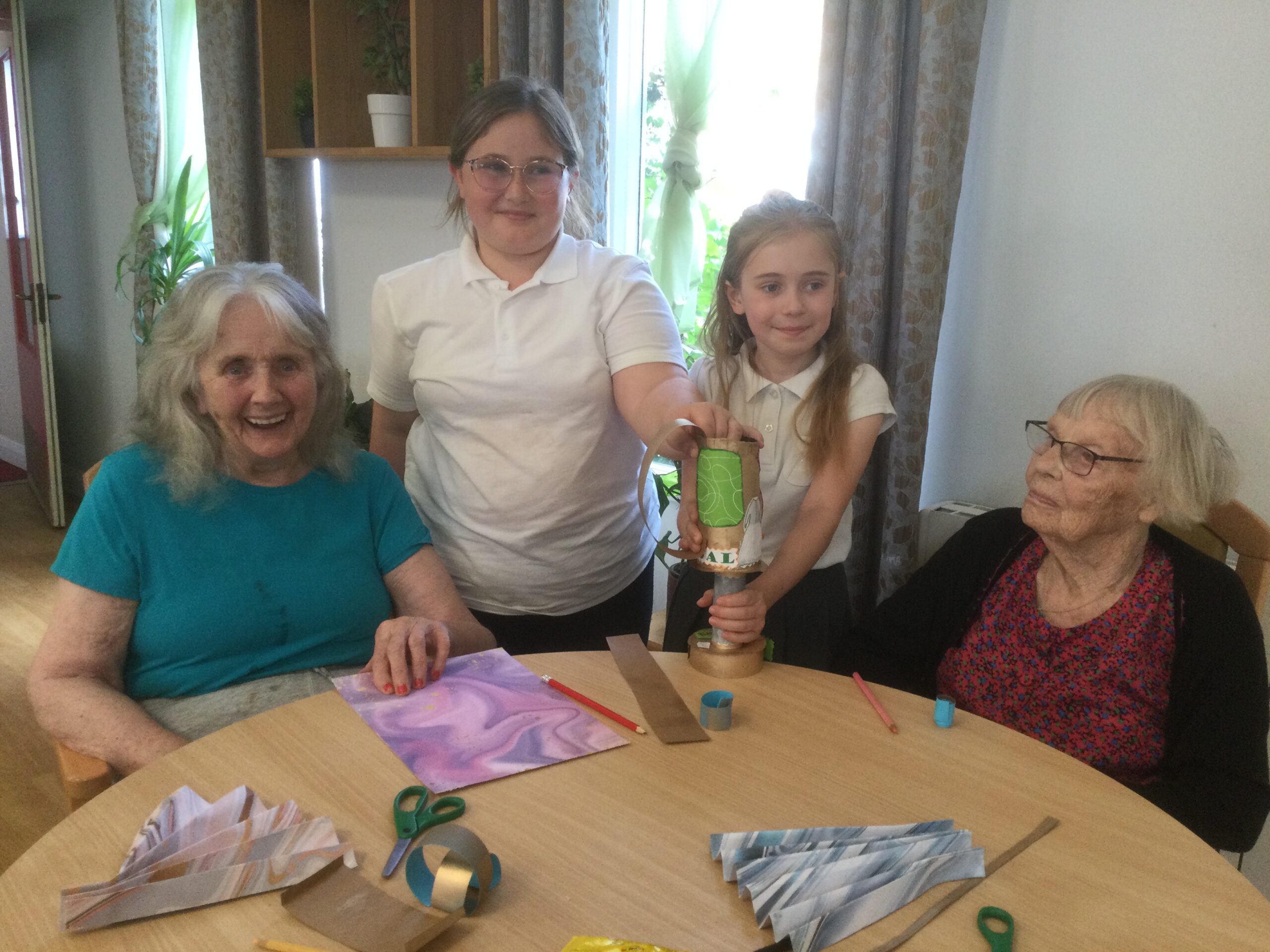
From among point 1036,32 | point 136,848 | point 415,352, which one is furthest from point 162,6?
point 136,848

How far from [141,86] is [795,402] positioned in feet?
12.6

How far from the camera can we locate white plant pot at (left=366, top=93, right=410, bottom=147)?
301cm

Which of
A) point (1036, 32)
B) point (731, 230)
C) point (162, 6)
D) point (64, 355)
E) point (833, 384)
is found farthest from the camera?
point (64, 355)

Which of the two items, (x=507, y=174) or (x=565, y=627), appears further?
(x=565, y=627)

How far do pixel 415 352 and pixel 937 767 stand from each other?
1.12 metres

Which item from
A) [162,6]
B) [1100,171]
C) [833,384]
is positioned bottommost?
[833,384]

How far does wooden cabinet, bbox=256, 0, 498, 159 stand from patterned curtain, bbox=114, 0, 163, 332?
1.10m

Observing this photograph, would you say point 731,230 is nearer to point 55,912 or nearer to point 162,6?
point 55,912

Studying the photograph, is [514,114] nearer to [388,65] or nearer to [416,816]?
[416,816]

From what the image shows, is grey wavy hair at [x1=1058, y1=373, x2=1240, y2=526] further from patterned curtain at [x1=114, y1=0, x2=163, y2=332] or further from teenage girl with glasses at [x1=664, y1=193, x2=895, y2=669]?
patterned curtain at [x1=114, y1=0, x2=163, y2=332]

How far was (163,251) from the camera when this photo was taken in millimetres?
4258

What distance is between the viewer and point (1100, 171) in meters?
1.86

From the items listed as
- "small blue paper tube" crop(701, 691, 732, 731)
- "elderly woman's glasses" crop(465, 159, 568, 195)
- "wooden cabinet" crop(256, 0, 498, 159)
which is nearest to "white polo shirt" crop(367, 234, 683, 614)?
"elderly woman's glasses" crop(465, 159, 568, 195)

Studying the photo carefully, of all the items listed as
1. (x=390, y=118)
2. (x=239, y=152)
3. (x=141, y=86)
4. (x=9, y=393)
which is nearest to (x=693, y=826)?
(x=390, y=118)
